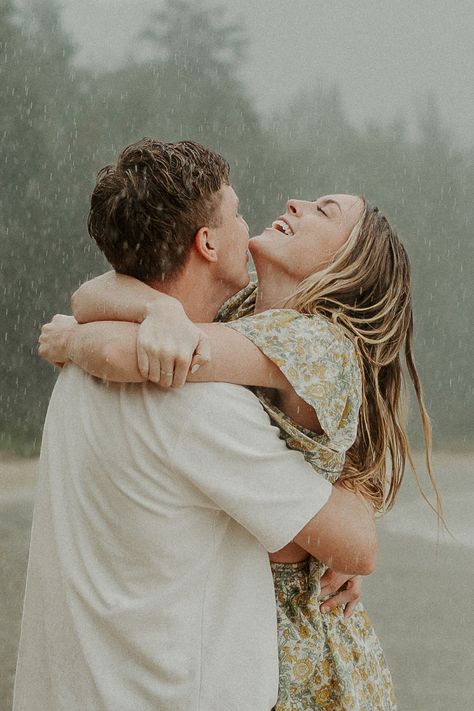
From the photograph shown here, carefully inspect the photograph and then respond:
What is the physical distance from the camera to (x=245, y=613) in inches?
51.0

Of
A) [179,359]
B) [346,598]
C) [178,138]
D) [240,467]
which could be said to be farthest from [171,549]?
[178,138]

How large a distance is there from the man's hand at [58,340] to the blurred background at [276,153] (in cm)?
652

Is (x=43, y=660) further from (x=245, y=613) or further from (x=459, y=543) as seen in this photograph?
(x=459, y=543)

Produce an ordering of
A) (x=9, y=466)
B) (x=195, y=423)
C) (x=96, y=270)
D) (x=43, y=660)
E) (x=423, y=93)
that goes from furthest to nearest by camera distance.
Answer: (x=423, y=93) → (x=96, y=270) → (x=9, y=466) → (x=43, y=660) → (x=195, y=423)

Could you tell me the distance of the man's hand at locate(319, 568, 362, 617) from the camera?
147 cm

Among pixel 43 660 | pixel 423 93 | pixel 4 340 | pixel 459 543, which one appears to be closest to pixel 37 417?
pixel 4 340

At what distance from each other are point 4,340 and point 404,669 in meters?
5.32

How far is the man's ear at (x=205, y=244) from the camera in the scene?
4.57 feet

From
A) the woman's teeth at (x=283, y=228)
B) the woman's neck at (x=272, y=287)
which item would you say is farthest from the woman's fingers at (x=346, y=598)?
the woman's teeth at (x=283, y=228)

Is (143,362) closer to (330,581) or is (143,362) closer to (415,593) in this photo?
(330,581)

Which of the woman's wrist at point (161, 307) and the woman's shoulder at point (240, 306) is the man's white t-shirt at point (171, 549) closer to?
the woman's wrist at point (161, 307)

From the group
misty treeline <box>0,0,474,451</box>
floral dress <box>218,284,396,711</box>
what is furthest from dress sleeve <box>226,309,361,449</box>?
misty treeline <box>0,0,474,451</box>

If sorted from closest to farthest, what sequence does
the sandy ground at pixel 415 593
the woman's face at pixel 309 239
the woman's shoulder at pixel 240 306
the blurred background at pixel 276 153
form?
the woman's face at pixel 309 239
the woman's shoulder at pixel 240 306
the sandy ground at pixel 415 593
the blurred background at pixel 276 153

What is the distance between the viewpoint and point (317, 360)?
1.35 m
